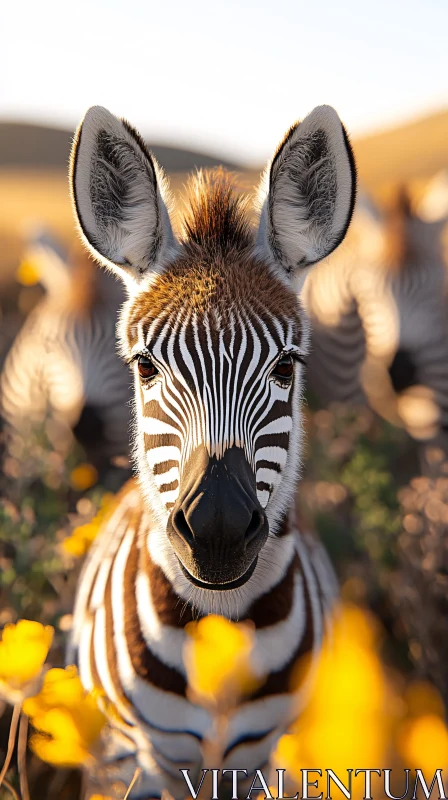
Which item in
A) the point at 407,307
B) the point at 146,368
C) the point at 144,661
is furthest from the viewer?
the point at 407,307

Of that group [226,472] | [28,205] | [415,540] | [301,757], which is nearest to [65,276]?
[415,540]

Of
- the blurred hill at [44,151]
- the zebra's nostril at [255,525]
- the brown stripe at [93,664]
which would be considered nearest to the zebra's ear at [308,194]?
the zebra's nostril at [255,525]

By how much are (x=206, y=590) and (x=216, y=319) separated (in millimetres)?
948

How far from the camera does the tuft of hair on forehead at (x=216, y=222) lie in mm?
2461

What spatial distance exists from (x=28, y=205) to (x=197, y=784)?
37.8 metres

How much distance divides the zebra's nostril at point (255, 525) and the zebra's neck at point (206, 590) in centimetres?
49

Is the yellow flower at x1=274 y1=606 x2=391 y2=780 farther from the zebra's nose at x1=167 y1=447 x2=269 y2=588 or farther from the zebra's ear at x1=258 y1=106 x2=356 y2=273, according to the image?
the zebra's ear at x1=258 y1=106 x2=356 y2=273

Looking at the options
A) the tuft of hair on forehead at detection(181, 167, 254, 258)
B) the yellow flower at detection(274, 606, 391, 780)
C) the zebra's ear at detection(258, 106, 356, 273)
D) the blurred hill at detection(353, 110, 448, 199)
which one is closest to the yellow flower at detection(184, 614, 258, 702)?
the yellow flower at detection(274, 606, 391, 780)

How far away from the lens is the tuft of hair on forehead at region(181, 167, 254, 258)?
2461mm

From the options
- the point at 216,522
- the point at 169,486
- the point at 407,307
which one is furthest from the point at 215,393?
the point at 407,307

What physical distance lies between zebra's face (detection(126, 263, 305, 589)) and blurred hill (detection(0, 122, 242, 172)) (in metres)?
60.3

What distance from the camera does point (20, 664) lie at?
165cm

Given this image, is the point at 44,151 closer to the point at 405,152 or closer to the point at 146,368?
the point at 405,152

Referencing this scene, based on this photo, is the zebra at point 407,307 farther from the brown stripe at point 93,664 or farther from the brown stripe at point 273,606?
the brown stripe at point 93,664
